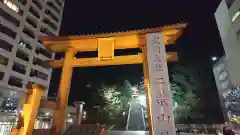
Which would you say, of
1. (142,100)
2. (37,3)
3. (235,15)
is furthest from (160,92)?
(37,3)

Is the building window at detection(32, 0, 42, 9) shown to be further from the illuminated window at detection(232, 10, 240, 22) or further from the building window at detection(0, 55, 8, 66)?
the illuminated window at detection(232, 10, 240, 22)

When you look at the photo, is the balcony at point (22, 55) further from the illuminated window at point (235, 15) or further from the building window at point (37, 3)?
the illuminated window at point (235, 15)

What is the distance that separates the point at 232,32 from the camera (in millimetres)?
27719

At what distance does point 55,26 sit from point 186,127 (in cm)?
2896

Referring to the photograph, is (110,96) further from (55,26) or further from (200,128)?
(55,26)

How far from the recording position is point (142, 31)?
6500mm

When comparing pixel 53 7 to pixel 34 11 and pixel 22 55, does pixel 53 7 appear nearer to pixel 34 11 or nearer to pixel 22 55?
pixel 34 11

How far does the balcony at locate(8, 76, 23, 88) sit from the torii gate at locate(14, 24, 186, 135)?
1922 centimetres

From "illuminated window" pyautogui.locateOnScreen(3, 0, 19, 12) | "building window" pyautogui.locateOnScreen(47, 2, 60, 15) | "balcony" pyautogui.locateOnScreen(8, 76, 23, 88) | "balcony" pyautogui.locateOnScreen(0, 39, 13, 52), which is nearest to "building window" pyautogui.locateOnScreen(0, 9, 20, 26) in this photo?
"illuminated window" pyautogui.locateOnScreen(3, 0, 19, 12)

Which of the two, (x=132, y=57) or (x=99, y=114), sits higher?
(x=132, y=57)

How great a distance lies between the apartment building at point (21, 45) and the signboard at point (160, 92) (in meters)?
17.5

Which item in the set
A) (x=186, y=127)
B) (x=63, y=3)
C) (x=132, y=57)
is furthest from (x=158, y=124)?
(x=63, y=3)

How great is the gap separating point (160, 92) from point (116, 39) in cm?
298

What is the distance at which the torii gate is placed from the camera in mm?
4945
